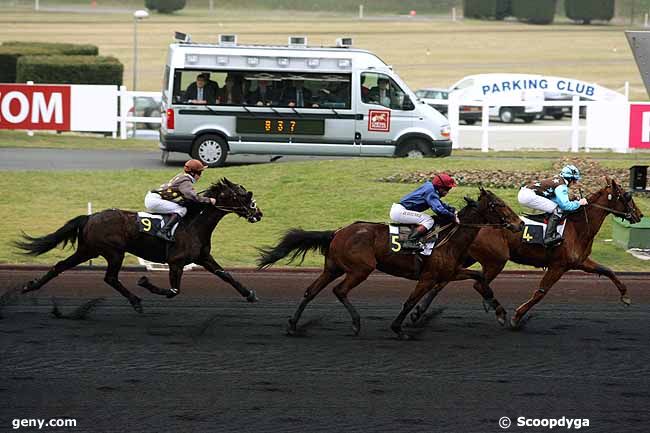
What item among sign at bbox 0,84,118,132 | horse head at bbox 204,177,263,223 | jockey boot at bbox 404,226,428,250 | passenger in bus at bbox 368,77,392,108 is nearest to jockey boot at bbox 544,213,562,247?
jockey boot at bbox 404,226,428,250

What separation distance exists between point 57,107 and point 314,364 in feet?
66.7

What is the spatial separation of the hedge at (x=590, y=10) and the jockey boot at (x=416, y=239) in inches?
2691

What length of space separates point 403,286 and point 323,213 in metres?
4.46

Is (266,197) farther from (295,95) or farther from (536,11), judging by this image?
(536,11)

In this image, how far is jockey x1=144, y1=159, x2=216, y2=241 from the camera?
13.6 metres

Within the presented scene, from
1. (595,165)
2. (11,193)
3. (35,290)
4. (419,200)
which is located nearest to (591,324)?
(419,200)

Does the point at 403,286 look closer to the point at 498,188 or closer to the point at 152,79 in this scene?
the point at 498,188

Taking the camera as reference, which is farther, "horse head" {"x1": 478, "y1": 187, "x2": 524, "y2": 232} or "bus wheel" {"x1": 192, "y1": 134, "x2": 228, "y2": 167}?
"bus wheel" {"x1": 192, "y1": 134, "x2": 228, "y2": 167}

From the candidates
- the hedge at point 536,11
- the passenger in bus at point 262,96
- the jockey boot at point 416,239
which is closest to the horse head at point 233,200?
the jockey boot at point 416,239

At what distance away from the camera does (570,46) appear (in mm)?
69938

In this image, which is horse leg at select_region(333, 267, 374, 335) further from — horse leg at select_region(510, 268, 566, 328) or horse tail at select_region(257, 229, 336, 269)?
horse leg at select_region(510, 268, 566, 328)

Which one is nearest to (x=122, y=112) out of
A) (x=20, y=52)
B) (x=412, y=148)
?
(x=412, y=148)

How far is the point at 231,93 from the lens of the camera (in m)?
26.0
